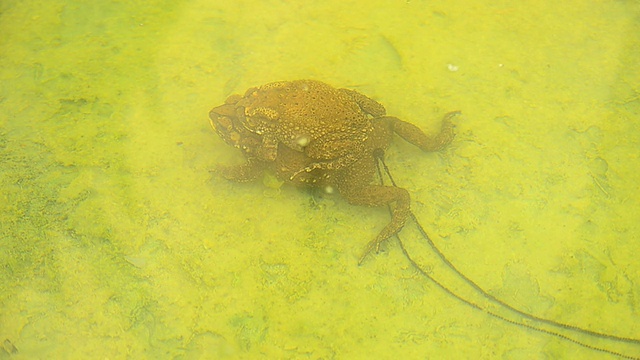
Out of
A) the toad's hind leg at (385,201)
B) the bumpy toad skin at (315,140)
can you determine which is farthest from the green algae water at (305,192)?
the bumpy toad skin at (315,140)

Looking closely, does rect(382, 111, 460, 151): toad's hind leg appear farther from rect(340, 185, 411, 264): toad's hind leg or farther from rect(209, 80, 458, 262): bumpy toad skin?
rect(340, 185, 411, 264): toad's hind leg

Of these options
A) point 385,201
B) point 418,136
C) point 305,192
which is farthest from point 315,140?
point 418,136

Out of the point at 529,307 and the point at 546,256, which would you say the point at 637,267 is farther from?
the point at 529,307

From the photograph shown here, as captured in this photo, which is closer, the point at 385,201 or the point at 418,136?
the point at 385,201

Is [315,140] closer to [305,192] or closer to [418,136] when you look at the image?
[305,192]

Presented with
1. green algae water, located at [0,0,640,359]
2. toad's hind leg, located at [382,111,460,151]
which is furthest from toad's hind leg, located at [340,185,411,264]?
toad's hind leg, located at [382,111,460,151]

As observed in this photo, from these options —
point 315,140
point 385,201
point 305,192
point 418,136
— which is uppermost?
point 315,140

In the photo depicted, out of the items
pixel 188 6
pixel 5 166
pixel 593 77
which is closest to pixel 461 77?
pixel 593 77
